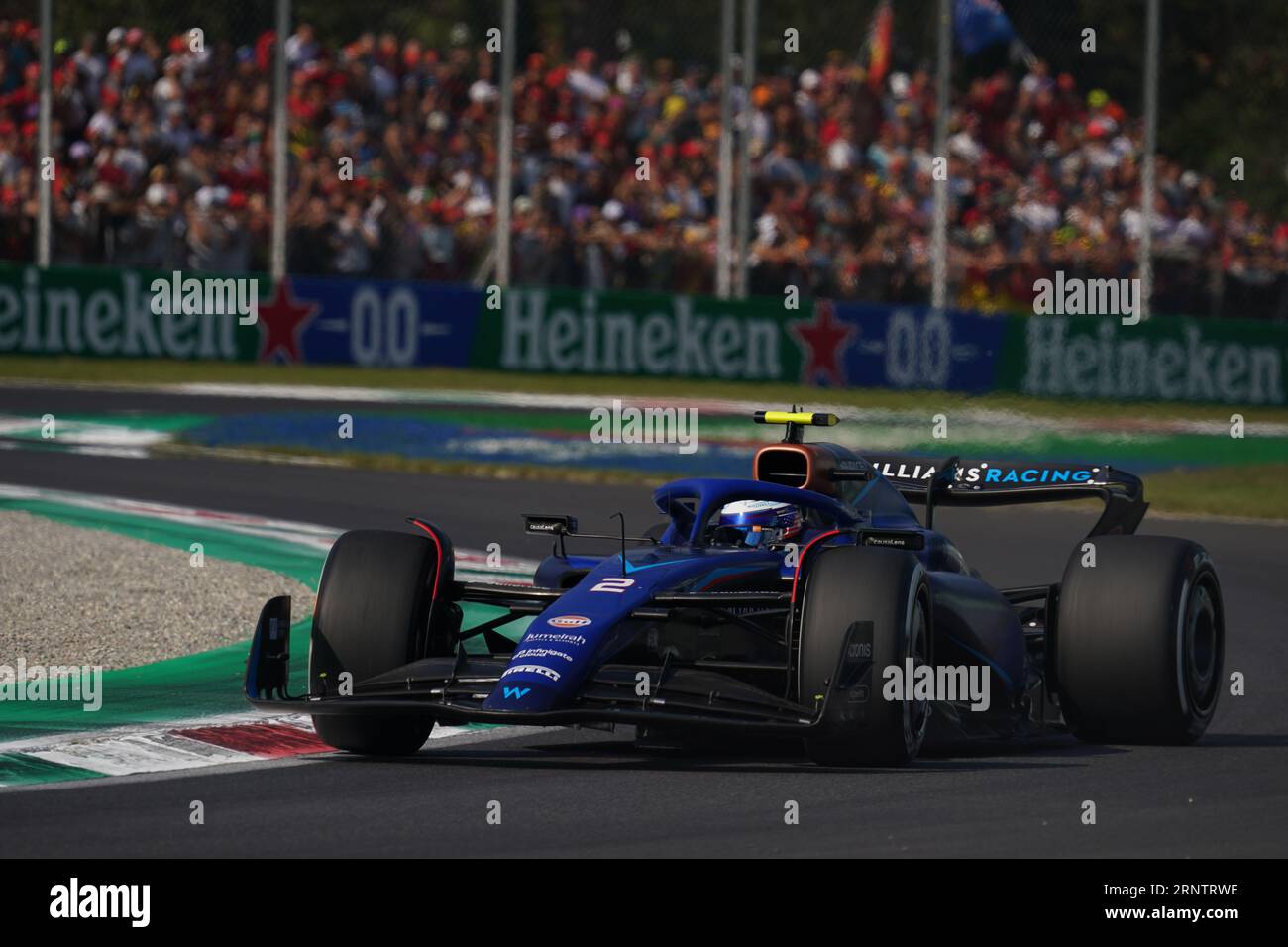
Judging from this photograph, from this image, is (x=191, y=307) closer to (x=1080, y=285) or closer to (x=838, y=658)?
(x=1080, y=285)

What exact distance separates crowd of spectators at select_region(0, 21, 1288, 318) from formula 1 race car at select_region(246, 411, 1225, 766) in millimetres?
19106

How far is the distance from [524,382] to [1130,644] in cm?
1968

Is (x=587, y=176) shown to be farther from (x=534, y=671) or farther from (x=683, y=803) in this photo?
(x=683, y=803)

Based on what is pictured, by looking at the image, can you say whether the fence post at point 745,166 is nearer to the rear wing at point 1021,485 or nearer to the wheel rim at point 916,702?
the rear wing at point 1021,485

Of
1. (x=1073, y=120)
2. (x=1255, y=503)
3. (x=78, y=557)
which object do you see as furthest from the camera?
(x=1073, y=120)

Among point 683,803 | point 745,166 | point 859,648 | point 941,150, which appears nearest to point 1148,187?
point 941,150

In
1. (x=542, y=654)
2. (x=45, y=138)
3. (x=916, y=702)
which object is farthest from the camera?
(x=45, y=138)

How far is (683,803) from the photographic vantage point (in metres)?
7.70

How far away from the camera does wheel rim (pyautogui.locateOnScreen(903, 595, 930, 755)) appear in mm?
8312

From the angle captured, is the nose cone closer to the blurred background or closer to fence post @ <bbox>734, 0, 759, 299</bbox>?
the blurred background

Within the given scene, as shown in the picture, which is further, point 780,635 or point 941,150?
point 941,150
